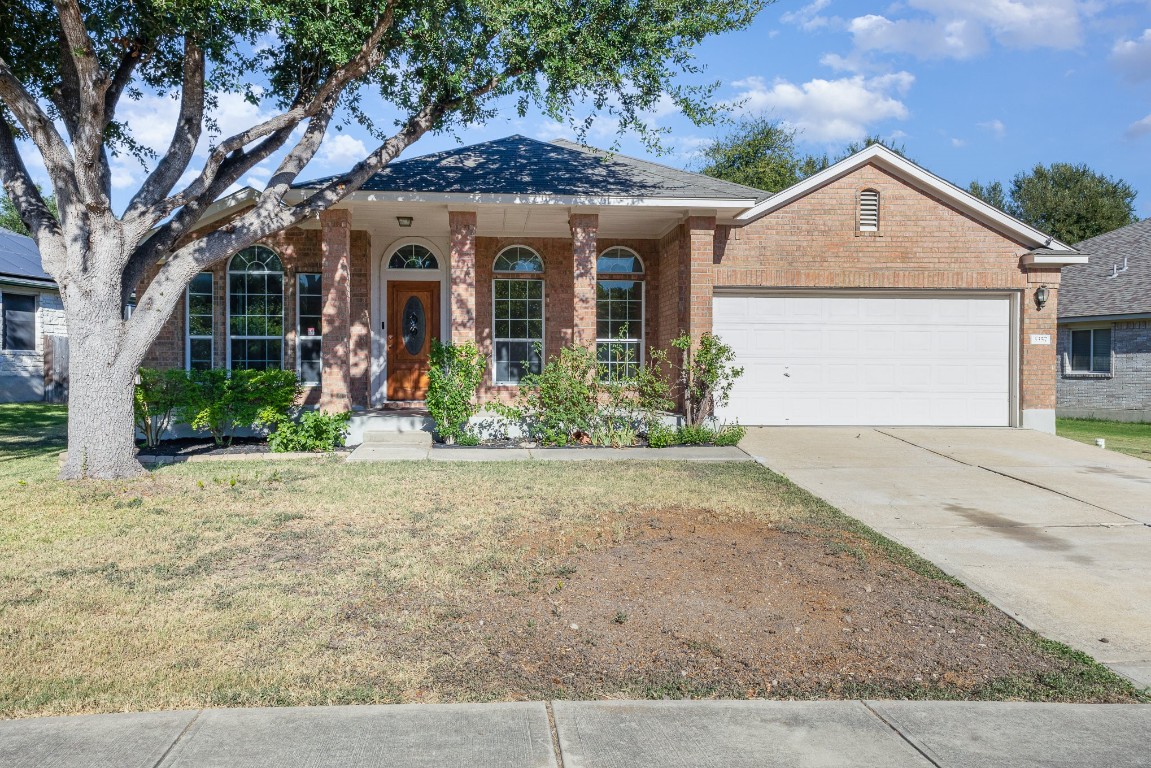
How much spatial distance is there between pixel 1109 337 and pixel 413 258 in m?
16.7

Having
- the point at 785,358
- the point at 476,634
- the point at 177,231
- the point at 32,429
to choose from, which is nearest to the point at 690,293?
the point at 785,358

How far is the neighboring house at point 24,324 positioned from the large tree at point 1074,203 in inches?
1472

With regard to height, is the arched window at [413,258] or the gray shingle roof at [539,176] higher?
the gray shingle roof at [539,176]

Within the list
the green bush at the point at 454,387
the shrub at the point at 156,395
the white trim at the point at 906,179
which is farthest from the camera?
the white trim at the point at 906,179

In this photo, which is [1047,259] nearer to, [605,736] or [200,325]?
[605,736]

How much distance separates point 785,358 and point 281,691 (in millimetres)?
11255

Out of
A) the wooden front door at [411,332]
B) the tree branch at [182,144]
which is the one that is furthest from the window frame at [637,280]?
the tree branch at [182,144]

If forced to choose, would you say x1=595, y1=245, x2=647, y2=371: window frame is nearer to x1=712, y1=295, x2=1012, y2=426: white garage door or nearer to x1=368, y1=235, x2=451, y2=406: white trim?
x1=712, y1=295, x2=1012, y2=426: white garage door

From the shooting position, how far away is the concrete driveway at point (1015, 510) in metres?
4.67

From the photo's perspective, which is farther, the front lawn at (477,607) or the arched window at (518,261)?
the arched window at (518,261)

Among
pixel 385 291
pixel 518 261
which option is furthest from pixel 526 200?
pixel 385 291

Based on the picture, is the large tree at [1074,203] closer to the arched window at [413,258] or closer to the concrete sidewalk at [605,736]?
the arched window at [413,258]

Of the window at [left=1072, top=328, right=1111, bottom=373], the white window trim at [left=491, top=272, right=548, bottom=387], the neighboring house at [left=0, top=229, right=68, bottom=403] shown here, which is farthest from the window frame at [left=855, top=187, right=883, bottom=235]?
the neighboring house at [left=0, top=229, right=68, bottom=403]

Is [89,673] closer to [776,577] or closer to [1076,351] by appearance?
[776,577]
